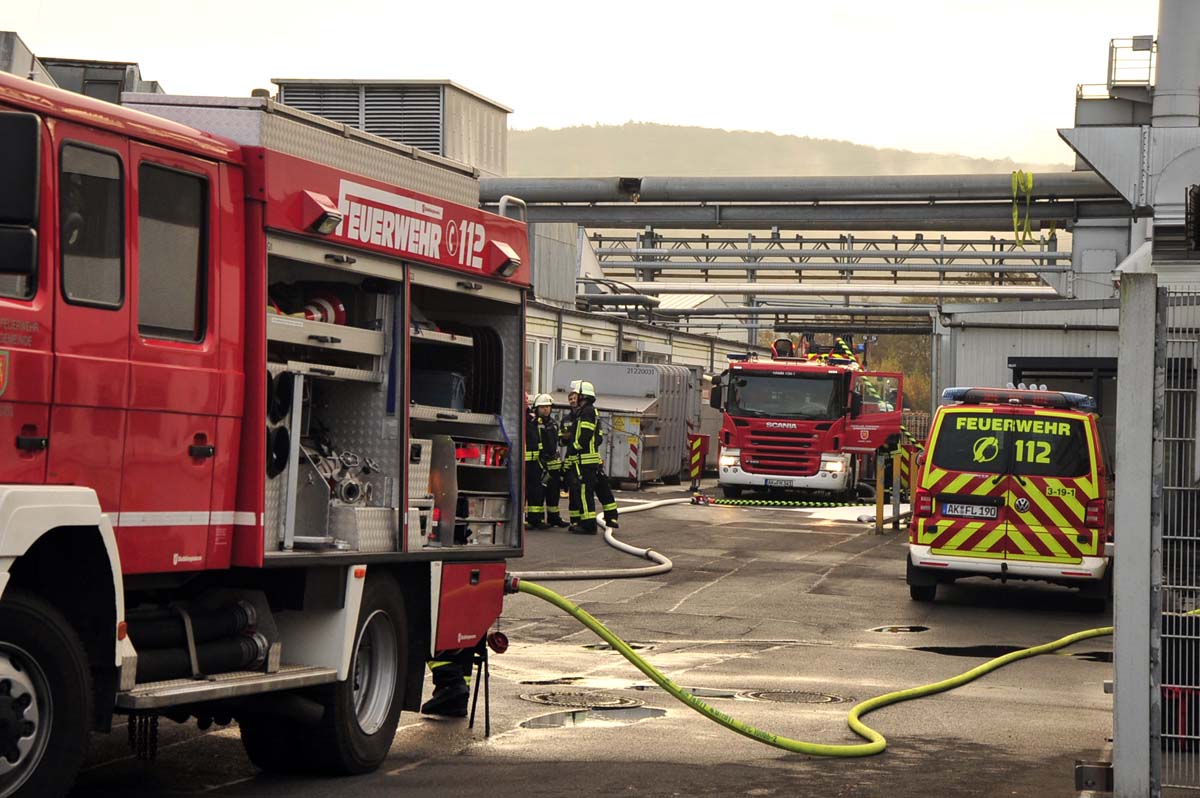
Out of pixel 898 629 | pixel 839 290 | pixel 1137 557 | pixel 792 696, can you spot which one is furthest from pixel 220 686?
pixel 839 290

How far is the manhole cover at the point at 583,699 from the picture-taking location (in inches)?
435

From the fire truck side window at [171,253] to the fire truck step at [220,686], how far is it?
56.0 inches

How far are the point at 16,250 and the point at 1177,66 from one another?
15282 millimetres

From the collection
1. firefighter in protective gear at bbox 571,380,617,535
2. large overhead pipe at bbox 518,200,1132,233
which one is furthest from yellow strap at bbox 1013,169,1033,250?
firefighter in protective gear at bbox 571,380,617,535

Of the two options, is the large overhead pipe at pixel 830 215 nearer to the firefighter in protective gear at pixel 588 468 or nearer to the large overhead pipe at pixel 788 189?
the large overhead pipe at pixel 788 189

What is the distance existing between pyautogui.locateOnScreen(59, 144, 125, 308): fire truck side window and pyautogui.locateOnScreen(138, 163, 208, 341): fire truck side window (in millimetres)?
159

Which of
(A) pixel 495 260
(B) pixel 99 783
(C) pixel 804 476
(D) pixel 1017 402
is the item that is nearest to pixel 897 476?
(C) pixel 804 476

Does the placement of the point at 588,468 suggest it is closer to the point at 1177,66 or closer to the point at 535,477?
the point at 535,477

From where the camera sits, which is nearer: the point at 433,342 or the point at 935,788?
the point at 935,788

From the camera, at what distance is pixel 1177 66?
61.0 ft

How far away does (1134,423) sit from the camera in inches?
307

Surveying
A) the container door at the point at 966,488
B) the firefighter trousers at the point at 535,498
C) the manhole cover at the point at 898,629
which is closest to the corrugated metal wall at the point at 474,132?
the firefighter trousers at the point at 535,498

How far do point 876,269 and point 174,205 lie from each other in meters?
35.1

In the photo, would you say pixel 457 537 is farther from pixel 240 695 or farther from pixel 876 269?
pixel 876 269
